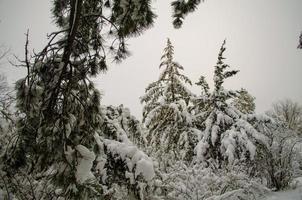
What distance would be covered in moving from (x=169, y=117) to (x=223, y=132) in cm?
265

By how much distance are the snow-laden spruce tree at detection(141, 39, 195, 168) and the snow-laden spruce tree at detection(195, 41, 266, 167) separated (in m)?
0.79

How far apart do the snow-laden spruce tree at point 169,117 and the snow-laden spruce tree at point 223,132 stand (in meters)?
0.79

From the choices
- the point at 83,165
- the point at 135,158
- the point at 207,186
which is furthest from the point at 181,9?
the point at 207,186

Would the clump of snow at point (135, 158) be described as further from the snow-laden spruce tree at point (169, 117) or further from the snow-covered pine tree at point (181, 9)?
the snow-laden spruce tree at point (169, 117)

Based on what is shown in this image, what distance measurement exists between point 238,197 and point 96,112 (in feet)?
13.4

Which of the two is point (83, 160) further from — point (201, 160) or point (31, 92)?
point (201, 160)

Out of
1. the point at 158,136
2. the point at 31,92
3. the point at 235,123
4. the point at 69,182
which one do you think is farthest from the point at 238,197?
the point at 158,136

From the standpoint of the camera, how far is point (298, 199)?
5207mm

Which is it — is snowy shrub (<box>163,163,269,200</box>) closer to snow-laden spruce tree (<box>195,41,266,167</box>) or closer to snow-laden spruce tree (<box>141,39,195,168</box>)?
snow-laden spruce tree (<box>195,41,266,167</box>)

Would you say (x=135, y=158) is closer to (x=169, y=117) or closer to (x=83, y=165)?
(x=83, y=165)

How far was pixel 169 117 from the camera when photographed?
10.2 meters

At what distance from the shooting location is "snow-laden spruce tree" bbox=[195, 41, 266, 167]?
7.15 m

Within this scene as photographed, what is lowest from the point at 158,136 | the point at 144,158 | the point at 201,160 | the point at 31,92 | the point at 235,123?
the point at 144,158

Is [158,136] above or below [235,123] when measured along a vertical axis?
above
